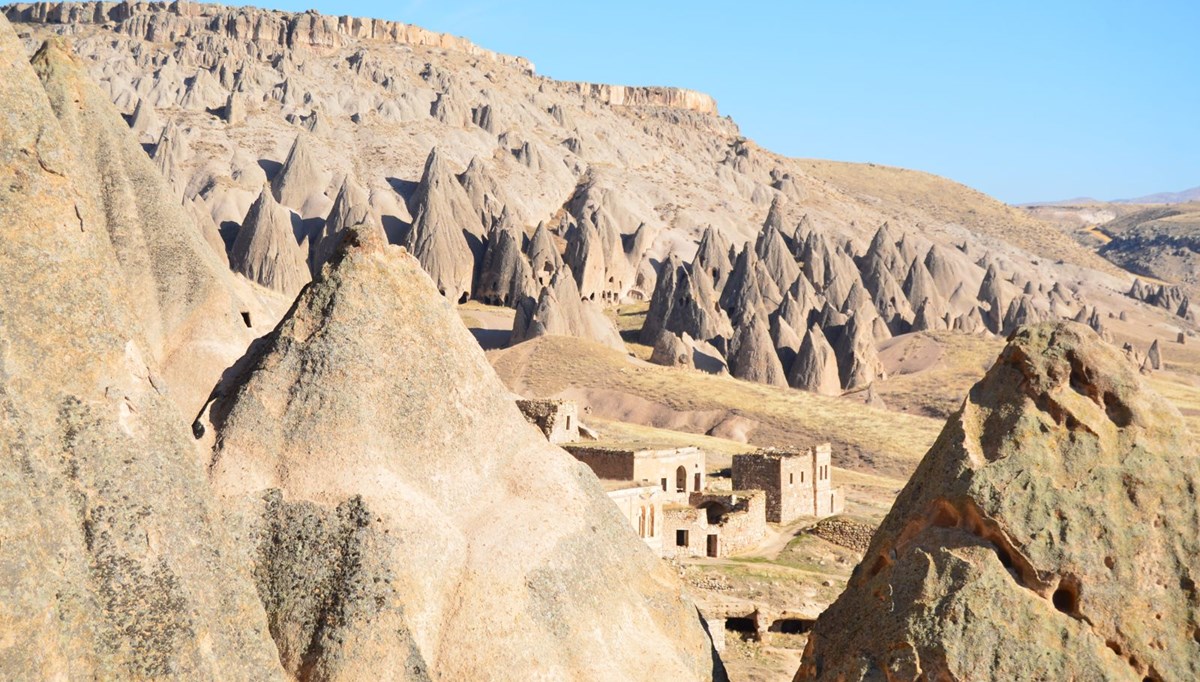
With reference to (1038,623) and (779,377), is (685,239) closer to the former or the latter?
(779,377)

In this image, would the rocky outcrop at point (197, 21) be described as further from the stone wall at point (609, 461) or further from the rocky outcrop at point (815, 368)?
the stone wall at point (609, 461)

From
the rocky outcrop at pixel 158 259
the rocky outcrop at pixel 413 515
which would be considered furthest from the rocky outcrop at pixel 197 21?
the rocky outcrop at pixel 413 515

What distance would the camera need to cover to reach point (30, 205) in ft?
32.1

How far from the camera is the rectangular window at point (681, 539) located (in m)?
29.3

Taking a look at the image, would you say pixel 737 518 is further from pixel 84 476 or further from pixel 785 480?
pixel 84 476

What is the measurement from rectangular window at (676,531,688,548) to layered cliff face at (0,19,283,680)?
19.2m

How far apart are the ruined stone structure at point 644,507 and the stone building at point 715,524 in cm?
24

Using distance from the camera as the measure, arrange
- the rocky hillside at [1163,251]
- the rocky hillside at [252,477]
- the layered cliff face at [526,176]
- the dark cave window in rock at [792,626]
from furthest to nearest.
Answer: the rocky hillside at [1163,251] < the layered cliff face at [526,176] < the dark cave window in rock at [792,626] < the rocky hillside at [252,477]

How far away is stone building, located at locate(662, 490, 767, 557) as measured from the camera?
2933 centimetres

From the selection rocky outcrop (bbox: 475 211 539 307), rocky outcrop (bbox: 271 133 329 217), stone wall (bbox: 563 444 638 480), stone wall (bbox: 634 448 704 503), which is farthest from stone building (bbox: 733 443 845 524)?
rocky outcrop (bbox: 271 133 329 217)

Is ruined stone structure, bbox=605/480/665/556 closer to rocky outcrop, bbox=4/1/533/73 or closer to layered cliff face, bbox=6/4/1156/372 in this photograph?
layered cliff face, bbox=6/4/1156/372

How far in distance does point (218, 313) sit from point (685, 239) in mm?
93263

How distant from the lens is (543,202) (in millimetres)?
104750

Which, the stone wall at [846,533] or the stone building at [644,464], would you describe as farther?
the stone wall at [846,533]
